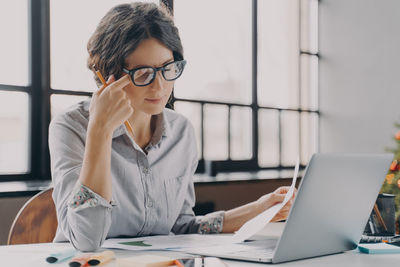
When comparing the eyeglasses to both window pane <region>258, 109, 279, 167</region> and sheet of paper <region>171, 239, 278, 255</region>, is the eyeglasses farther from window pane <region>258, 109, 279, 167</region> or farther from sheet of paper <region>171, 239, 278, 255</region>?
window pane <region>258, 109, 279, 167</region>

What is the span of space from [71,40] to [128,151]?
1.46 m

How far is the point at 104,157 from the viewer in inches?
43.1

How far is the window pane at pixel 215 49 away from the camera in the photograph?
11.3 ft

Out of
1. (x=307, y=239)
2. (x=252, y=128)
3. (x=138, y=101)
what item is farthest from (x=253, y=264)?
(x=252, y=128)

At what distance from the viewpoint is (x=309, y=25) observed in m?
4.75

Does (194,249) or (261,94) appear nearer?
(194,249)

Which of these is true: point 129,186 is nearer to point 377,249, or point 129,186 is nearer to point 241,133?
point 377,249

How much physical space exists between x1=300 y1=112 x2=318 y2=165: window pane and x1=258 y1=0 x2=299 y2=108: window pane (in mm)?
227

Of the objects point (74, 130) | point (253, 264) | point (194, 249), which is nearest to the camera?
point (253, 264)

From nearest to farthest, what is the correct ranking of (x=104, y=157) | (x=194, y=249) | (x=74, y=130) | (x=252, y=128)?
(x=194, y=249)
(x=104, y=157)
(x=74, y=130)
(x=252, y=128)

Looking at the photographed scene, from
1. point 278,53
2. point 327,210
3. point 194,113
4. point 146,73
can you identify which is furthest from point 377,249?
point 278,53

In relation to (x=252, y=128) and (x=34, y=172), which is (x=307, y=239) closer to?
(x=34, y=172)

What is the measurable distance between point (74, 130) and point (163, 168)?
11.5 inches

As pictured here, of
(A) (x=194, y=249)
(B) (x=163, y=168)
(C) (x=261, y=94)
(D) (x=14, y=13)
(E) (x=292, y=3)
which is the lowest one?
(A) (x=194, y=249)
